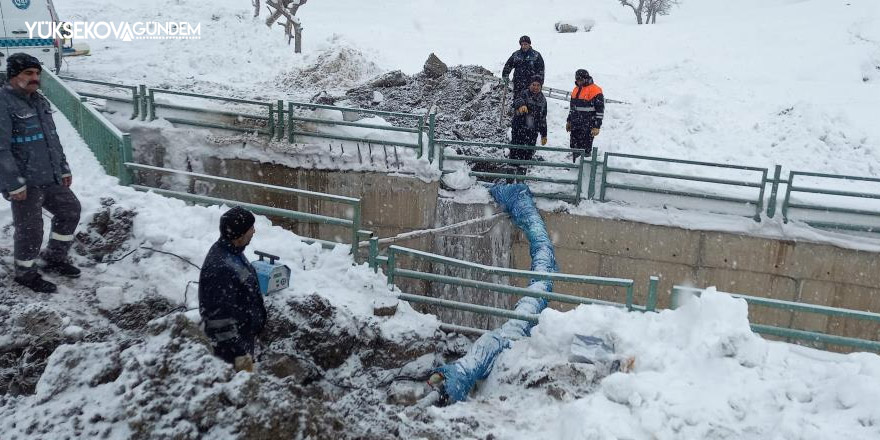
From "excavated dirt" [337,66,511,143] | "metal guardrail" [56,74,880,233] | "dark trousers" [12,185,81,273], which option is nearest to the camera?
"dark trousers" [12,185,81,273]

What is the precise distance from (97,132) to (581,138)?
716 centimetres

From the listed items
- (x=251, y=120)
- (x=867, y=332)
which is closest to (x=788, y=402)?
(x=867, y=332)

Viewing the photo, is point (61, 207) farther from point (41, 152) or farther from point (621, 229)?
point (621, 229)

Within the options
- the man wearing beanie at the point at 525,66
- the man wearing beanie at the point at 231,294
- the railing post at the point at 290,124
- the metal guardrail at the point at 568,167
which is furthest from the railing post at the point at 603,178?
the man wearing beanie at the point at 231,294

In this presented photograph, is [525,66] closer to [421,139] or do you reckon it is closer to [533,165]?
[533,165]

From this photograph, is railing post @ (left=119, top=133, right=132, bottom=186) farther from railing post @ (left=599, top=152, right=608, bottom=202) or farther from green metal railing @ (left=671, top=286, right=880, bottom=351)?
railing post @ (left=599, top=152, right=608, bottom=202)

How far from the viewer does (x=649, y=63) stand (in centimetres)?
2114

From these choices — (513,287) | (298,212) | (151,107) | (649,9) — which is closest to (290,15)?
(151,107)

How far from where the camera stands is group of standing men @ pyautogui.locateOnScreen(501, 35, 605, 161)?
1050 centimetres

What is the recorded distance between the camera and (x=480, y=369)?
216 inches

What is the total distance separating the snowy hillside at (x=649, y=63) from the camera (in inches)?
543

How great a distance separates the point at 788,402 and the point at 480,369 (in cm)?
231

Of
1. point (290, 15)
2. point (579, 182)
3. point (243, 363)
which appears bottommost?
point (243, 363)

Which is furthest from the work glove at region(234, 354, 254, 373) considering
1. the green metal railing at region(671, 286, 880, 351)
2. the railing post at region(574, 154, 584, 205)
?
the railing post at region(574, 154, 584, 205)
